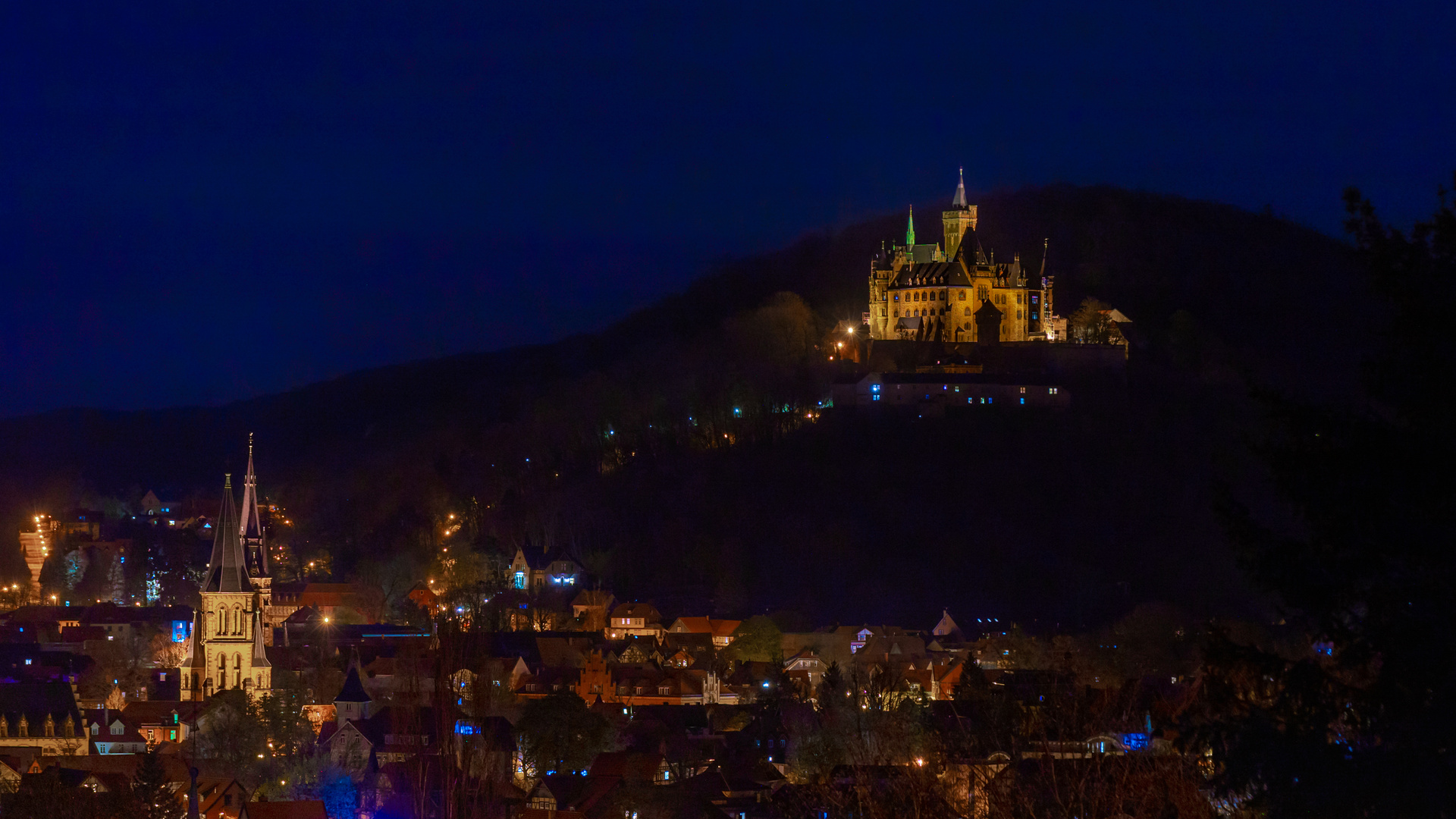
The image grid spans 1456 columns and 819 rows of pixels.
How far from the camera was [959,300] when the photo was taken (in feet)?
356

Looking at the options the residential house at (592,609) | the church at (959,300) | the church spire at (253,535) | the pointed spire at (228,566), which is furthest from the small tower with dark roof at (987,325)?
the pointed spire at (228,566)

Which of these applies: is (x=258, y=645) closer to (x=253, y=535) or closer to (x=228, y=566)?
(x=228, y=566)

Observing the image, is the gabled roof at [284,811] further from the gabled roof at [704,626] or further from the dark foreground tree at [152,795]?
the gabled roof at [704,626]

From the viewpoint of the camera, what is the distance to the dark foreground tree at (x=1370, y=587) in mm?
10609

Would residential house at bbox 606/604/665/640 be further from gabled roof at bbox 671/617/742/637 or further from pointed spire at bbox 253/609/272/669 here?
pointed spire at bbox 253/609/272/669

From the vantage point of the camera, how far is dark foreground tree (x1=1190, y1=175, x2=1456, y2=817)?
10.6 m

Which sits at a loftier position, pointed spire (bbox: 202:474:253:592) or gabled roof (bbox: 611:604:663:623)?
pointed spire (bbox: 202:474:253:592)

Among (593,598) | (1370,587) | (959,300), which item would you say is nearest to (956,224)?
(959,300)

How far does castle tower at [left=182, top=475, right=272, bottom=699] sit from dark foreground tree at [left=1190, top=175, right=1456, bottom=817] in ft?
157

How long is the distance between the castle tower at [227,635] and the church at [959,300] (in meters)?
57.3

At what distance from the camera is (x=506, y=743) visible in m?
40.1

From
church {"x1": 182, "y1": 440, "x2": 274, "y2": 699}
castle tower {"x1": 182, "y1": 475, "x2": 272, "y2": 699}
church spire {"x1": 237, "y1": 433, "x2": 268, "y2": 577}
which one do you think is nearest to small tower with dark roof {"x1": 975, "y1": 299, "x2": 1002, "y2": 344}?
church spire {"x1": 237, "y1": 433, "x2": 268, "y2": 577}

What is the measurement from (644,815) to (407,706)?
5.70 meters

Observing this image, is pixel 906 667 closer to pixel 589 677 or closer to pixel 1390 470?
pixel 589 677
